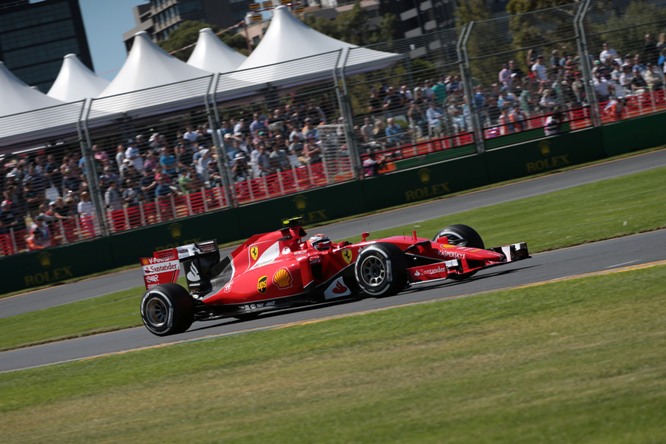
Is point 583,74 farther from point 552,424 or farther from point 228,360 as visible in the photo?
point 552,424

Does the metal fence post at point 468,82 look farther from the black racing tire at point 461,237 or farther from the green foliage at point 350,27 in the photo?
the green foliage at point 350,27

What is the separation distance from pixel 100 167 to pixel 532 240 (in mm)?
A: 13111

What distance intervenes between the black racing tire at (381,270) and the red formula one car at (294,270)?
0.01 m

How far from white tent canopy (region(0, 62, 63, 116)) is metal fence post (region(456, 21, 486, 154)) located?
42.0 feet

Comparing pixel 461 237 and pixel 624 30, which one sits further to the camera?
pixel 624 30

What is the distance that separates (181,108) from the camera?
2545 cm

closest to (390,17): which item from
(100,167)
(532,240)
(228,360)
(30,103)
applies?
(30,103)

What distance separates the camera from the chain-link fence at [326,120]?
24.8m

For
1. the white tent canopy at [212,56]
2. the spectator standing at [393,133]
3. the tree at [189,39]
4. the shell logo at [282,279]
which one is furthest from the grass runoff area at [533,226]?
the tree at [189,39]

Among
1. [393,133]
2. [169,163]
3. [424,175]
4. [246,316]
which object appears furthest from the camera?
[393,133]

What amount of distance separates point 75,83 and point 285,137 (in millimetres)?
14021

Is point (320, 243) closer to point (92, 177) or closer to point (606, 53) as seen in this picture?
point (92, 177)

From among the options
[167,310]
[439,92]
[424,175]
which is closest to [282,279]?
[167,310]

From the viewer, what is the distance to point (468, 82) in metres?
25.7
